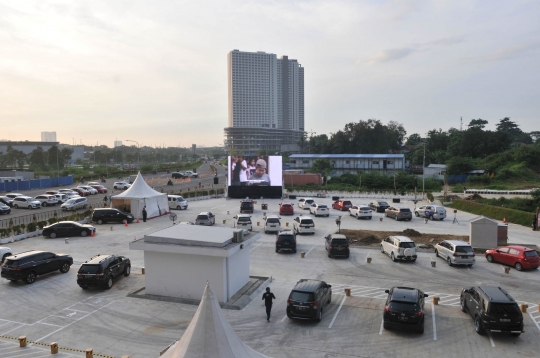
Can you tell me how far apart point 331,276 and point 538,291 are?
8909 mm

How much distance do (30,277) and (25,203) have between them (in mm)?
29150

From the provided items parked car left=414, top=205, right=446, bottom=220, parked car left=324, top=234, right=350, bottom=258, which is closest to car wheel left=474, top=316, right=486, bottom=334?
parked car left=324, top=234, right=350, bottom=258

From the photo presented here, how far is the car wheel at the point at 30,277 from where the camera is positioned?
18.8 meters

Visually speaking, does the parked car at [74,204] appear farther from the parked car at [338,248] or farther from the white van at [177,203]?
the parked car at [338,248]

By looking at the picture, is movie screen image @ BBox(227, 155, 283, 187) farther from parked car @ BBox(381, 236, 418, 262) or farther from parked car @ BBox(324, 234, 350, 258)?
parked car @ BBox(381, 236, 418, 262)

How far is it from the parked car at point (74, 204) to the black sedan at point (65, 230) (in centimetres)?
1210

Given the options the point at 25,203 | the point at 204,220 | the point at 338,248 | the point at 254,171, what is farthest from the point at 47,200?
the point at 338,248

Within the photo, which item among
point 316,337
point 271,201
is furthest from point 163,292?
point 271,201

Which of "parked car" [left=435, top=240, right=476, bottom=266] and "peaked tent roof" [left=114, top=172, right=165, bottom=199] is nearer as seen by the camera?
"parked car" [left=435, top=240, right=476, bottom=266]

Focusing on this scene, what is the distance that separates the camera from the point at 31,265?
19016 millimetres

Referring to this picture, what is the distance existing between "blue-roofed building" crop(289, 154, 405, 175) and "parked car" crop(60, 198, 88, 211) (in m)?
55.8

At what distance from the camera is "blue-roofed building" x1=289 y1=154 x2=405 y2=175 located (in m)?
87.2

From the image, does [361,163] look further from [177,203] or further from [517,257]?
[517,257]

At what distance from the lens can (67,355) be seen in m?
12.2
